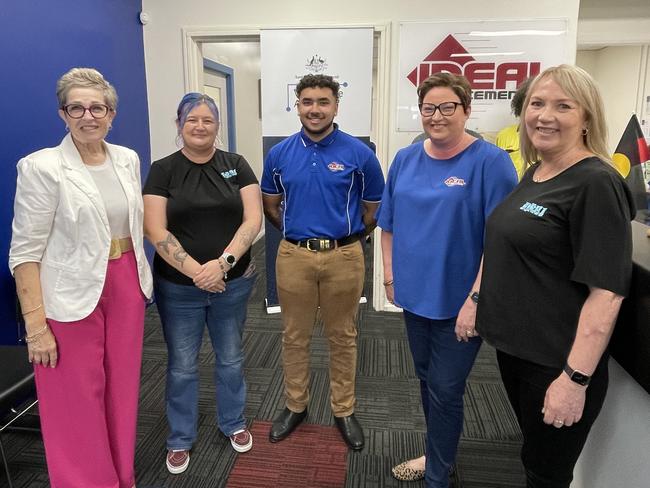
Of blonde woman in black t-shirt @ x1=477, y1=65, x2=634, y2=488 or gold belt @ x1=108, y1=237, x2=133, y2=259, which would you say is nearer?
blonde woman in black t-shirt @ x1=477, y1=65, x2=634, y2=488

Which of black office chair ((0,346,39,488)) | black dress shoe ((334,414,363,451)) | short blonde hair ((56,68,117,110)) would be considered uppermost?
short blonde hair ((56,68,117,110))

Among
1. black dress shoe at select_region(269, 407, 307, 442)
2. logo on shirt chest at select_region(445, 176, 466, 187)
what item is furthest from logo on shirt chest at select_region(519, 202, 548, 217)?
black dress shoe at select_region(269, 407, 307, 442)

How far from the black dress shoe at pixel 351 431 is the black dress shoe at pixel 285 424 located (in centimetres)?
18

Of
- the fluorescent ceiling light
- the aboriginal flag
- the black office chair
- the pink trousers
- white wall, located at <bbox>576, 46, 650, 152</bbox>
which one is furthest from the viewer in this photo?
white wall, located at <bbox>576, 46, 650, 152</bbox>

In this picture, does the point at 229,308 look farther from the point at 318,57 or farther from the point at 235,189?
the point at 318,57

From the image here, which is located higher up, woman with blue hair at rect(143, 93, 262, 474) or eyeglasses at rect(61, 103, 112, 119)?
eyeglasses at rect(61, 103, 112, 119)

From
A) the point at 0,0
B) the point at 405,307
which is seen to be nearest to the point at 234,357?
the point at 405,307

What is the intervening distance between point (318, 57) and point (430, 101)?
2.18m

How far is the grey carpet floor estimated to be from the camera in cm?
198

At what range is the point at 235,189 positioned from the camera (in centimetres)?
189

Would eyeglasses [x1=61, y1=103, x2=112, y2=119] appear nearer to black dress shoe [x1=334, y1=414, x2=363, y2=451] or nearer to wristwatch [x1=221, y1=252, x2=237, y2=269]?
wristwatch [x1=221, y1=252, x2=237, y2=269]

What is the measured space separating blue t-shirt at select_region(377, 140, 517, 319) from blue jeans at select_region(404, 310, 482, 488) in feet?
0.28

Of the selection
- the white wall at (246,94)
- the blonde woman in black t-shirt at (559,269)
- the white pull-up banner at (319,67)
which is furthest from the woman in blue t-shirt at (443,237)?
the white wall at (246,94)

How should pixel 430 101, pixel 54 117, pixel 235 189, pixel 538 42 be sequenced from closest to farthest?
pixel 430 101, pixel 235 189, pixel 54 117, pixel 538 42
